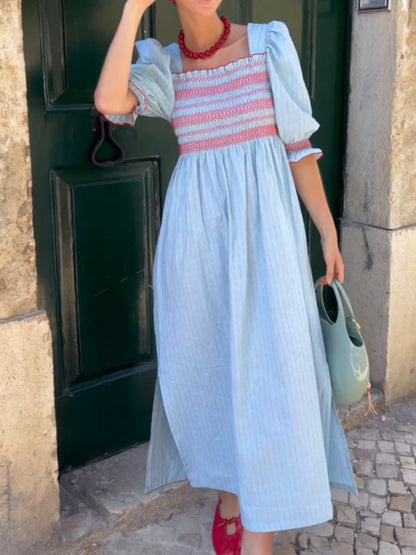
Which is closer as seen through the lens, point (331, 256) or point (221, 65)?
point (221, 65)

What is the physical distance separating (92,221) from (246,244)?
0.74 meters

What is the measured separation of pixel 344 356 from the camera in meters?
2.38

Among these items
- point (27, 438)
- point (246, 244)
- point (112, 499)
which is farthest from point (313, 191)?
point (112, 499)

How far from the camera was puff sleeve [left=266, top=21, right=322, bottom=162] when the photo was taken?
87.1 inches

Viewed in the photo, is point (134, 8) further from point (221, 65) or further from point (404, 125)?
point (404, 125)

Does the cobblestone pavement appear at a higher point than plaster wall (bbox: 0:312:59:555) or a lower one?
lower

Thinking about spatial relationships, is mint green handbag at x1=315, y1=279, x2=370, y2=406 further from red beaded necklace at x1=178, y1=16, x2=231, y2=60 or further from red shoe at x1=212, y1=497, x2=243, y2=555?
red beaded necklace at x1=178, y1=16, x2=231, y2=60

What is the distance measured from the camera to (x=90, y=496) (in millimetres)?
2789

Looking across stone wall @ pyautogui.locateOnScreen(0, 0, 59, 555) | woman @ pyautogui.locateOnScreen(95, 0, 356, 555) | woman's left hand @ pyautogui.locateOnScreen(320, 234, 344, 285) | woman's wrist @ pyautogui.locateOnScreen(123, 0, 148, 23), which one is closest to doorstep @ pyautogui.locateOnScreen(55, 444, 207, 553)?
stone wall @ pyautogui.locateOnScreen(0, 0, 59, 555)

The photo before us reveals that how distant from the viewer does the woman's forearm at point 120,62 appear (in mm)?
2121

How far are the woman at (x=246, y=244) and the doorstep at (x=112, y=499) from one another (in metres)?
0.50

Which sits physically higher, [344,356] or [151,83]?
[151,83]

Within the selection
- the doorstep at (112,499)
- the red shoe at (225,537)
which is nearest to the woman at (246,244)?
the red shoe at (225,537)

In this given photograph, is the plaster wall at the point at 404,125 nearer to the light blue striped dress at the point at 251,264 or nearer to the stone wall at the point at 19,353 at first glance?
the light blue striped dress at the point at 251,264
